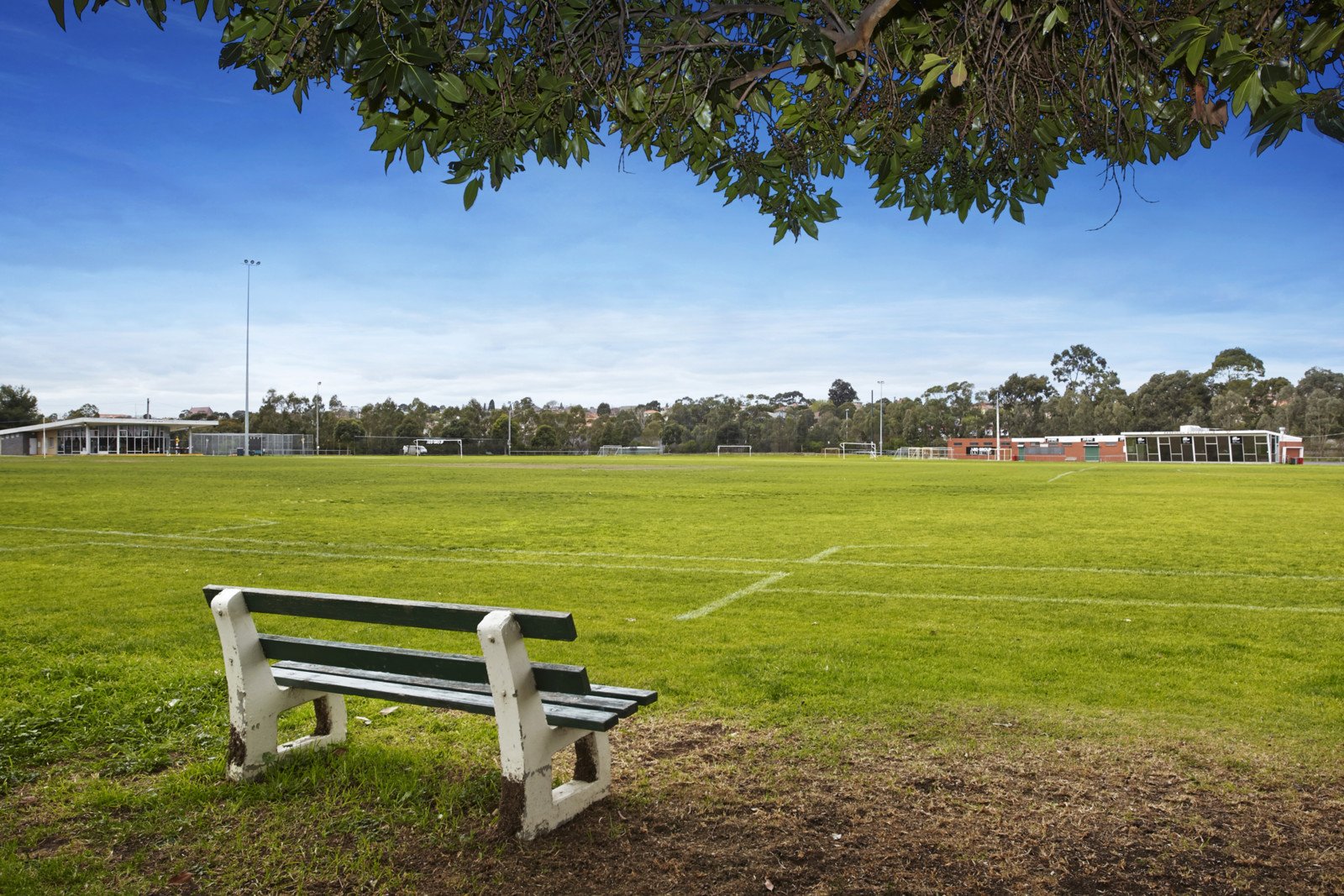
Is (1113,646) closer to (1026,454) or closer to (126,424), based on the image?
(1026,454)

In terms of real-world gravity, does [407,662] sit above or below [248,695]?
above

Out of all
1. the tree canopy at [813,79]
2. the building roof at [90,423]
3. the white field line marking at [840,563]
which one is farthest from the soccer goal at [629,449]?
the tree canopy at [813,79]

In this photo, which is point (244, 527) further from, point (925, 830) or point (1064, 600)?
point (925, 830)

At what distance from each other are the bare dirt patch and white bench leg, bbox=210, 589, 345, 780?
1.06 meters

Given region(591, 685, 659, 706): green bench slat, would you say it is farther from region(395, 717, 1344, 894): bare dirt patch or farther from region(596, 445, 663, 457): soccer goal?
region(596, 445, 663, 457): soccer goal

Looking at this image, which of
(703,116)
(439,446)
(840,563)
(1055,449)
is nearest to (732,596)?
(840,563)

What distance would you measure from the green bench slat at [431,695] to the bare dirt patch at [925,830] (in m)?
0.48

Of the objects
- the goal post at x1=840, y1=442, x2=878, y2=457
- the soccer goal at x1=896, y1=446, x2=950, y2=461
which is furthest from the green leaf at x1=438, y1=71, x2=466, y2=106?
the goal post at x1=840, y1=442, x2=878, y2=457

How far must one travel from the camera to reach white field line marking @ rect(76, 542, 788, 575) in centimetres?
1102

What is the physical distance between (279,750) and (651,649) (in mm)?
2990

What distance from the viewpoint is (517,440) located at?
120 meters

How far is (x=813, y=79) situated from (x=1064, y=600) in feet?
22.3

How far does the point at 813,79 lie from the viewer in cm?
379

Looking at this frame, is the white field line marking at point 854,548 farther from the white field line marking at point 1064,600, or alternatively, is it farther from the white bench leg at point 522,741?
the white bench leg at point 522,741
